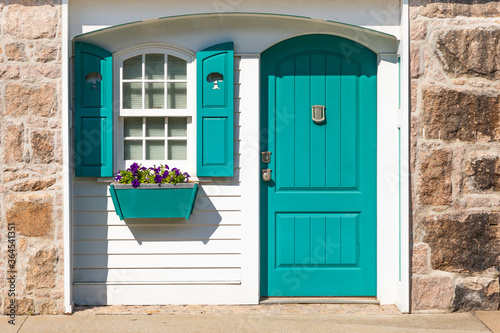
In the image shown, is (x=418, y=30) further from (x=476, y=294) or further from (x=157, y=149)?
(x=157, y=149)

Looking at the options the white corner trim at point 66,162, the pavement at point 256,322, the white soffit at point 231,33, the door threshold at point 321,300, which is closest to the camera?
the pavement at point 256,322

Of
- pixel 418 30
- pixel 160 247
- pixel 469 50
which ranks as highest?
pixel 418 30

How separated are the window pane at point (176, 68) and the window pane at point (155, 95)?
0.13 metres

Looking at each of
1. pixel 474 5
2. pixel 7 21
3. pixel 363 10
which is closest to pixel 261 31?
pixel 363 10

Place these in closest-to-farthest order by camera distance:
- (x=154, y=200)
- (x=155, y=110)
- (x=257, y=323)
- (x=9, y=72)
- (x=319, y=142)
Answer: (x=257, y=323) < (x=9, y=72) < (x=154, y=200) < (x=155, y=110) < (x=319, y=142)

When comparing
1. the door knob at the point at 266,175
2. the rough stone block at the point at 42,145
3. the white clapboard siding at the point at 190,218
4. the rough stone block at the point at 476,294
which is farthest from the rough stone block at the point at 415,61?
the rough stone block at the point at 42,145

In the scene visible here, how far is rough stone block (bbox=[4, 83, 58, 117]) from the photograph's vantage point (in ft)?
15.8

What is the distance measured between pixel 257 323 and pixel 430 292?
59.9 inches

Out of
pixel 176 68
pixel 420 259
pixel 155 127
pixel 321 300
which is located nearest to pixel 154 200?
pixel 155 127

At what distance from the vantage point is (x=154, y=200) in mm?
4930

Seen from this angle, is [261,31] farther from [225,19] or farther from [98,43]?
[98,43]

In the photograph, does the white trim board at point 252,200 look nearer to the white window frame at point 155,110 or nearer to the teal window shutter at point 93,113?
the white window frame at point 155,110

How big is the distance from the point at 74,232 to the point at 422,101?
3.26m

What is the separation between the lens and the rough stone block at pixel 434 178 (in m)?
4.88
